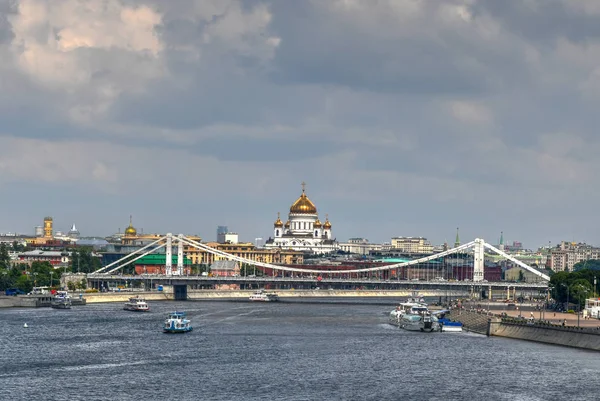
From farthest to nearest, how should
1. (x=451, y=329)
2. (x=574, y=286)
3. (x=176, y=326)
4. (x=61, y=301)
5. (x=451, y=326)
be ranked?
(x=61, y=301)
(x=574, y=286)
(x=451, y=326)
(x=451, y=329)
(x=176, y=326)

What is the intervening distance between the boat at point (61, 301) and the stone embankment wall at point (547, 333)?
5020cm

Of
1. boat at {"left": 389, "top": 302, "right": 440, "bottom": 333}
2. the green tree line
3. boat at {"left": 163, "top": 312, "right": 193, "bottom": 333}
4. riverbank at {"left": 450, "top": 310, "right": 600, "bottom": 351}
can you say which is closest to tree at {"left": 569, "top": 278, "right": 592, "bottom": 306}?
the green tree line

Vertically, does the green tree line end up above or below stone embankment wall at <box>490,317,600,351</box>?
above

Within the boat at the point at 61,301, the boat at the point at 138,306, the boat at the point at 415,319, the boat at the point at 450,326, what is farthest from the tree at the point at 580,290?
the boat at the point at 61,301

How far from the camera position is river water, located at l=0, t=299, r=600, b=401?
71.2 meters

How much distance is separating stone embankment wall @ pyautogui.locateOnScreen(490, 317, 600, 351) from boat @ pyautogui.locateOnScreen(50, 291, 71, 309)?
50198mm

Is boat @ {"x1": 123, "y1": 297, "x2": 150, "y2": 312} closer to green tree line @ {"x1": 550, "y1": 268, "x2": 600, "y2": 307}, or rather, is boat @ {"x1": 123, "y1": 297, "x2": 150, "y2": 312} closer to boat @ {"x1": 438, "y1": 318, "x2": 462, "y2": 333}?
boat @ {"x1": 438, "y1": 318, "x2": 462, "y2": 333}

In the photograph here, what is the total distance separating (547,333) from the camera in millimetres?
98625

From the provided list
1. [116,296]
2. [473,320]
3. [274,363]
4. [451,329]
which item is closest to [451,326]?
[451,329]

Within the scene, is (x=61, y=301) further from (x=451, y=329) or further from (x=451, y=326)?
(x=451, y=329)

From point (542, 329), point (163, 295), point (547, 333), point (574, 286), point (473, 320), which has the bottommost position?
point (547, 333)

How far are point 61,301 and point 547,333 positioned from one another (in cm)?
6240

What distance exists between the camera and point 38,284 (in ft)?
565

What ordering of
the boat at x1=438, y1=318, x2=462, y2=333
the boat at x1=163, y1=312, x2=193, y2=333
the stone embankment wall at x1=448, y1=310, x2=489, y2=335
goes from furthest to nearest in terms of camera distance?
the boat at x1=438, y1=318, x2=462, y2=333 < the stone embankment wall at x1=448, y1=310, x2=489, y2=335 < the boat at x1=163, y1=312, x2=193, y2=333
